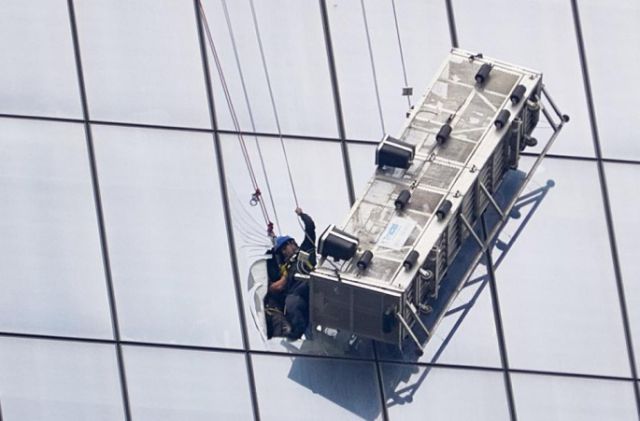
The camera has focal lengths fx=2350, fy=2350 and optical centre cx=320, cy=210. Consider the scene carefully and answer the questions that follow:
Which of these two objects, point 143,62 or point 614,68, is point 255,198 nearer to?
point 143,62

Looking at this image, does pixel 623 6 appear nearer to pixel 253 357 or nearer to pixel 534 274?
pixel 534 274

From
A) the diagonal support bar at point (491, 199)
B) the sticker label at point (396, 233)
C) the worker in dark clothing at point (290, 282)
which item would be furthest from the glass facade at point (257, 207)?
the sticker label at point (396, 233)

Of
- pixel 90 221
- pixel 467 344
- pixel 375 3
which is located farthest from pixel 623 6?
pixel 90 221

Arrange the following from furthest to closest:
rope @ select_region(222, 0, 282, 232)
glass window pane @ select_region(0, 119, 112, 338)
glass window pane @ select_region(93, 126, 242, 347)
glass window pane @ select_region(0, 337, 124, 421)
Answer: rope @ select_region(222, 0, 282, 232) < glass window pane @ select_region(93, 126, 242, 347) < glass window pane @ select_region(0, 119, 112, 338) < glass window pane @ select_region(0, 337, 124, 421)

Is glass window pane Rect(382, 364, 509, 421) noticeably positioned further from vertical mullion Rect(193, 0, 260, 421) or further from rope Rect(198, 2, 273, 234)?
rope Rect(198, 2, 273, 234)

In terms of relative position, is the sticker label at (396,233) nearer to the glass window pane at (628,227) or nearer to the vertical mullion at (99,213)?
the vertical mullion at (99,213)

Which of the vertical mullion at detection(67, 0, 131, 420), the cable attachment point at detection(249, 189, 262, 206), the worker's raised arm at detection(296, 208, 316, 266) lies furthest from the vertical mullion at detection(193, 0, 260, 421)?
the vertical mullion at detection(67, 0, 131, 420)
